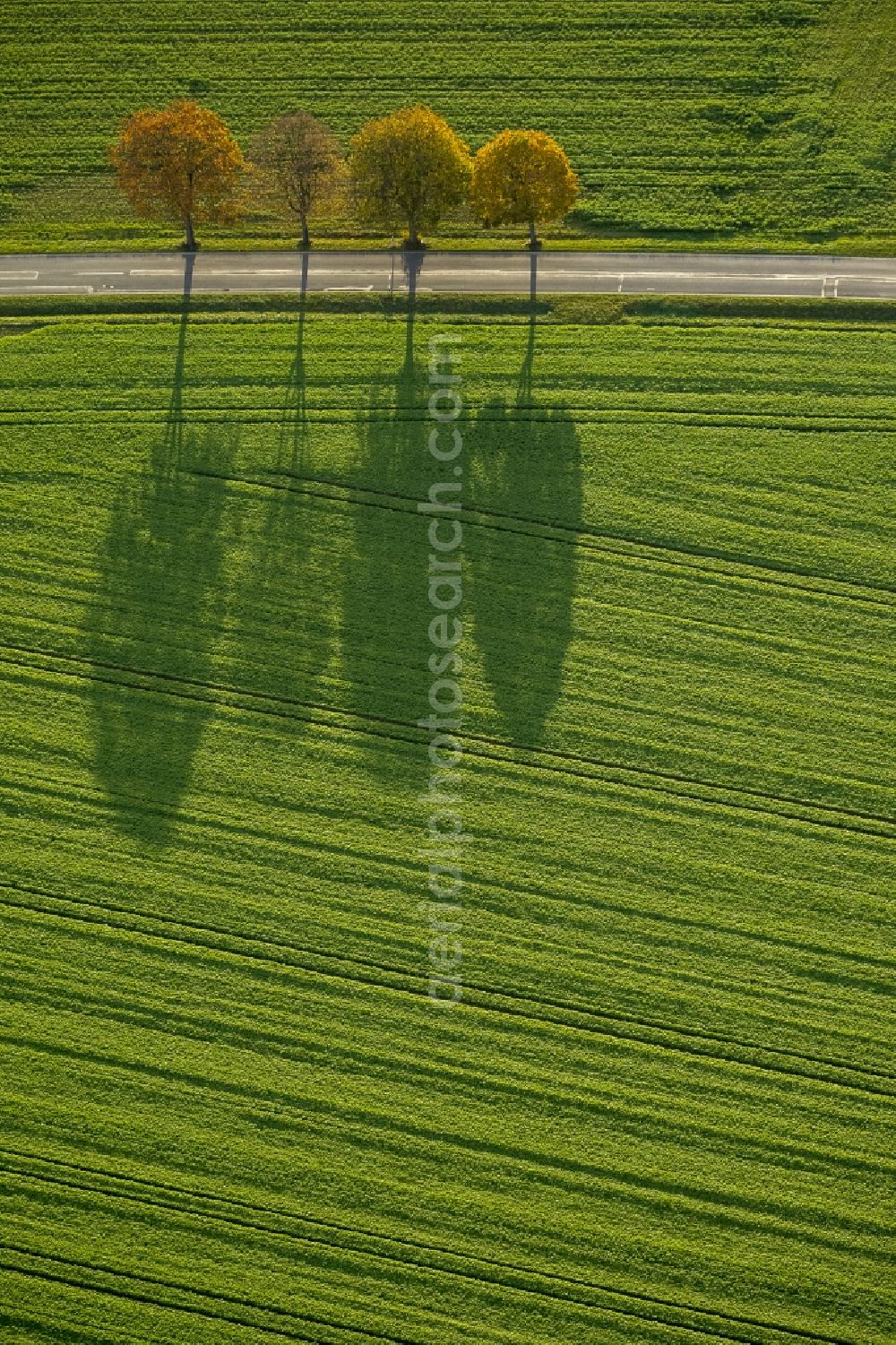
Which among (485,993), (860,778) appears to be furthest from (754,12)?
(485,993)

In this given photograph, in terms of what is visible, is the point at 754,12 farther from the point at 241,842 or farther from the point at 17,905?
the point at 17,905

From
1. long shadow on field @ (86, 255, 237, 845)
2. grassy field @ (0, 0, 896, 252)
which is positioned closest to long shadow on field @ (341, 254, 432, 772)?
long shadow on field @ (86, 255, 237, 845)

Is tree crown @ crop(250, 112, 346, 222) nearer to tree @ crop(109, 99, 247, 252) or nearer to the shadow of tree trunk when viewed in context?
tree @ crop(109, 99, 247, 252)

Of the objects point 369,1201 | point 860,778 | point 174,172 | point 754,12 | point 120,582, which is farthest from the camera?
point 754,12

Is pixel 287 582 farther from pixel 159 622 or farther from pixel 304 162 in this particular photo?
pixel 304 162

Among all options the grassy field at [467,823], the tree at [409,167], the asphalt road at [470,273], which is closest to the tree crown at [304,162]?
the tree at [409,167]

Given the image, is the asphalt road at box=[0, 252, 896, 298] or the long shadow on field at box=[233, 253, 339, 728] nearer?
the long shadow on field at box=[233, 253, 339, 728]
